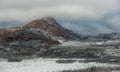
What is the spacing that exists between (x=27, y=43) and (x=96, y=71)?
148m

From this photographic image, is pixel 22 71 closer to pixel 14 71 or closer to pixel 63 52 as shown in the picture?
pixel 14 71

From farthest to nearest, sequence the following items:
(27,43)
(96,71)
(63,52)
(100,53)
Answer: (27,43), (63,52), (100,53), (96,71)

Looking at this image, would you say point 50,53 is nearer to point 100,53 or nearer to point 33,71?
point 100,53

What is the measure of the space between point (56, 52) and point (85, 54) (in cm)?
1742

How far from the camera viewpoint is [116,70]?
198 feet

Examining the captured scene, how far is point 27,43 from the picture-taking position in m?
198

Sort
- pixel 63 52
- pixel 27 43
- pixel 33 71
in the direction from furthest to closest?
pixel 27 43, pixel 63 52, pixel 33 71

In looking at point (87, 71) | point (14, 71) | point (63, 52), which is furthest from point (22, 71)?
point (63, 52)

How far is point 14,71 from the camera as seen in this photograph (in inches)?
2299

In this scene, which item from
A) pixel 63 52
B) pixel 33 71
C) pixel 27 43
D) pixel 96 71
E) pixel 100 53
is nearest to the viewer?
pixel 96 71

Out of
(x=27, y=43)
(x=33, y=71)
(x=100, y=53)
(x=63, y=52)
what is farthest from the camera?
(x=27, y=43)

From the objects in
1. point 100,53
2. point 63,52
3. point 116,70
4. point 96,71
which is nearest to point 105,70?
point 96,71

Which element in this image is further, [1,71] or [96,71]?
[1,71]

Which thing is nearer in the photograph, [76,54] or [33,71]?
[33,71]
